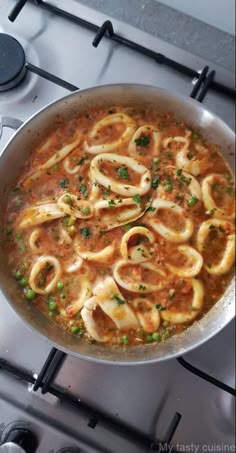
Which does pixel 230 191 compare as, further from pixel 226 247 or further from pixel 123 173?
pixel 123 173

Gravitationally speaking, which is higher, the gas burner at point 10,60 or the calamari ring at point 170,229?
the gas burner at point 10,60

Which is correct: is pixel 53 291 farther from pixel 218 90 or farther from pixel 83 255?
pixel 218 90

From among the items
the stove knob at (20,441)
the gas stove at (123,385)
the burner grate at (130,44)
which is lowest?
the stove knob at (20,441)

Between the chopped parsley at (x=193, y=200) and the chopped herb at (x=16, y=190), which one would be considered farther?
the chopped herb at (x=16, y=190)

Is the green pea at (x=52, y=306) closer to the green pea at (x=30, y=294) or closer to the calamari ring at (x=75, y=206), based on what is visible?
the green pea at (x=30, y=294)

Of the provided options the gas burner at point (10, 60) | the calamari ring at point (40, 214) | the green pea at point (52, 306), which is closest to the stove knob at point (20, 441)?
the green pea at point (52, 306)

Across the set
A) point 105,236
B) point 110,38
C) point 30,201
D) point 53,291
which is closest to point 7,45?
point 110,38

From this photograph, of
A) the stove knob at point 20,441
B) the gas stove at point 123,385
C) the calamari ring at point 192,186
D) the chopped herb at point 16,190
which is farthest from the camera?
the chopped herb at point 16,190
